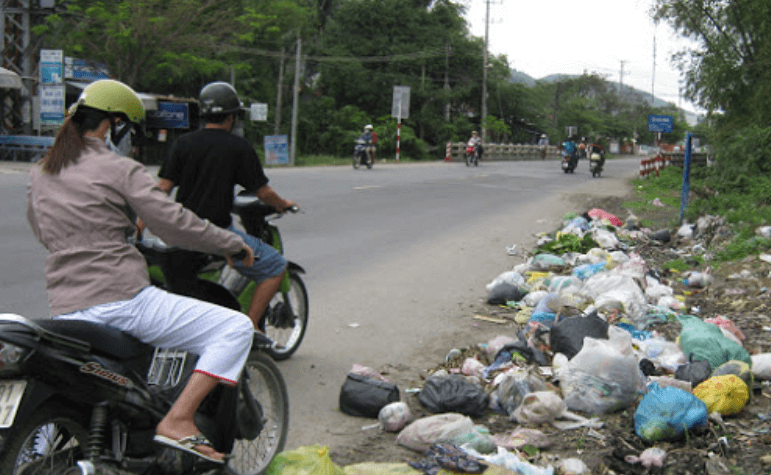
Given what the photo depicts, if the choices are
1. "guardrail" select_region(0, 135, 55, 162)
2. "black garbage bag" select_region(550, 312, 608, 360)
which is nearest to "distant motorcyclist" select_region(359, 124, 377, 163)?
"guardrail" select_region(0, 135, 55, 162)

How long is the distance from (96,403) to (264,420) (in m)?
0.84

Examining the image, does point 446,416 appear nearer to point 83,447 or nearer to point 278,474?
point 278,474

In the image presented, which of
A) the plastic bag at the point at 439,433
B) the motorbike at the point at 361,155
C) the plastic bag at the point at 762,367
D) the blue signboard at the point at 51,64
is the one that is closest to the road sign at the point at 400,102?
the motorbike at the point at 361,155

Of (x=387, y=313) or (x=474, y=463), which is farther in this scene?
(x=387, y=313)

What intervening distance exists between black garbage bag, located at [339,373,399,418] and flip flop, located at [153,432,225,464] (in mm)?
1665

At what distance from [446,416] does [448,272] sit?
17.5ft

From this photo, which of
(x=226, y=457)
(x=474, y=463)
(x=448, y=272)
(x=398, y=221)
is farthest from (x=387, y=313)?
(x=398, y=221)

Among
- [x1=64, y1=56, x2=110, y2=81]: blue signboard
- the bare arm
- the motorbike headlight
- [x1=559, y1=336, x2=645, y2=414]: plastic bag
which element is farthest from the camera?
[x1=64, y1=56, x2=110, y2=81]: blue signboard

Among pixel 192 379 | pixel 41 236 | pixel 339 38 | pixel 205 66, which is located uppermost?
pixel 339 38

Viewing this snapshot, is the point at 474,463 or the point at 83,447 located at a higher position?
the point at 83,447

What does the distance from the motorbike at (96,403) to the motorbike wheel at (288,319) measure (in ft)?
6.58

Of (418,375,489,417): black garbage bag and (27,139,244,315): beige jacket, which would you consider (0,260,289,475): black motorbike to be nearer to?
(27,139,244,315): beige jacket

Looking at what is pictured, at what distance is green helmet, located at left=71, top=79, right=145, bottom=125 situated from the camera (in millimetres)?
3025

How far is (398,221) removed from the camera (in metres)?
13.8
